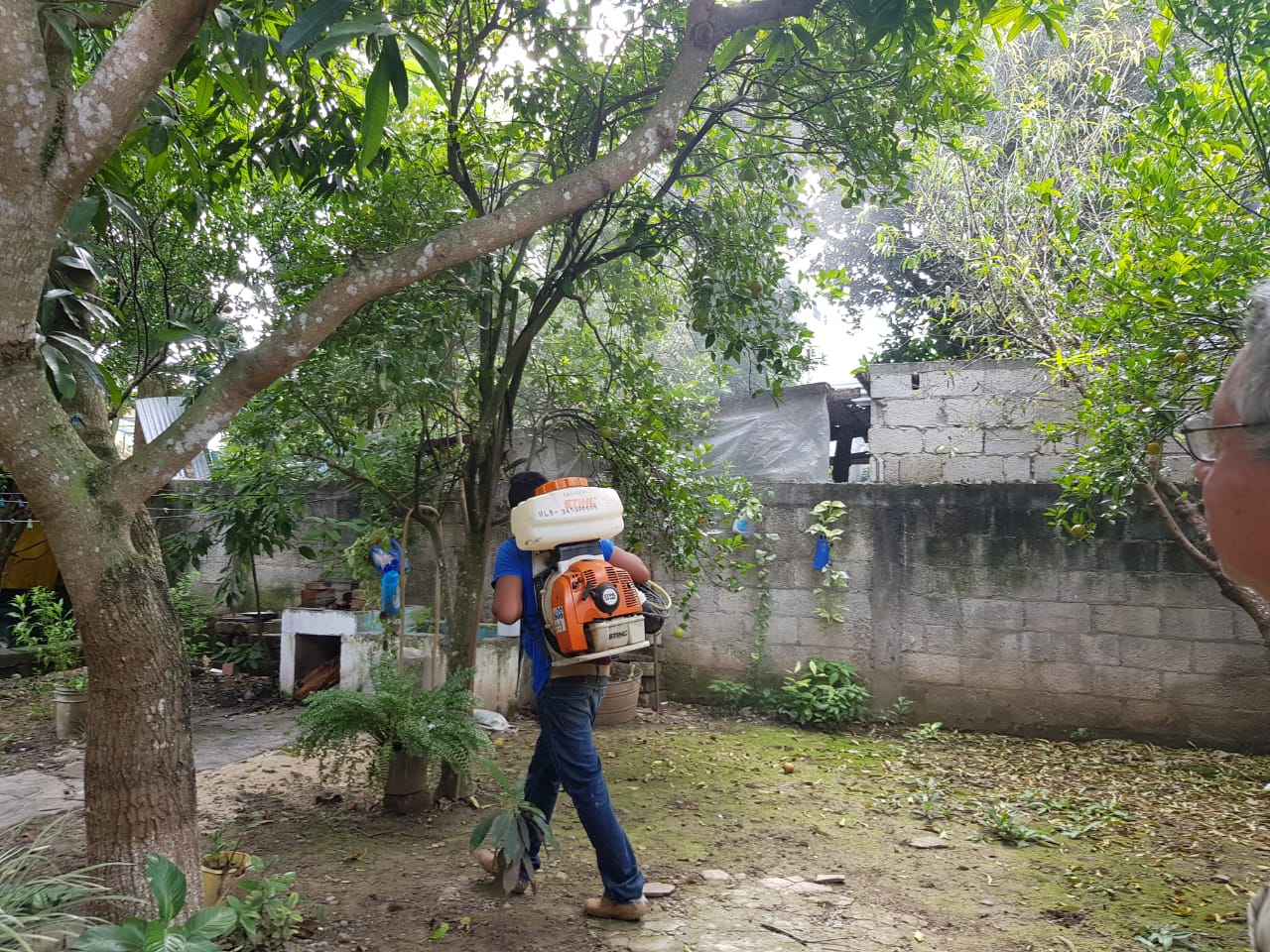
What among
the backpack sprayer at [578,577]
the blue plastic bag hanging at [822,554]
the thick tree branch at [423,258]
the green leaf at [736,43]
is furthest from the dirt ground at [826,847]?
the green leaf at [736,43]

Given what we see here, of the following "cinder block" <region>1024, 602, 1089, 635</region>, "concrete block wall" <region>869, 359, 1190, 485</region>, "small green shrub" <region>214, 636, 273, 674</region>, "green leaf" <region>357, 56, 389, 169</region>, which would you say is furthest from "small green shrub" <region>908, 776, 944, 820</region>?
"small green shrub" <region>214, 636, 273, 674</region>

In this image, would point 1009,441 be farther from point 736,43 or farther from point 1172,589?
point 736,43

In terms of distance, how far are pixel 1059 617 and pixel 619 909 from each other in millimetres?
4013

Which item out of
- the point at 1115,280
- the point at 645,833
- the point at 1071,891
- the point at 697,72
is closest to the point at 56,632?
the point at 645,833

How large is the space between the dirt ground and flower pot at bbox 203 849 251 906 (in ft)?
0.95

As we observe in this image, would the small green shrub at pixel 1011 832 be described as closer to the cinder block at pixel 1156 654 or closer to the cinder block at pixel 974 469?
the cinder block at pixel 1156 654

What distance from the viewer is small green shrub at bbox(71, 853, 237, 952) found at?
1974 mm

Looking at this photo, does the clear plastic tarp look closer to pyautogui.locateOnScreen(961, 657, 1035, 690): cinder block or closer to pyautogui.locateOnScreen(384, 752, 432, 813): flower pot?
pyautogui.locateOnScreen(961, 657, 1035, 690): cinder block

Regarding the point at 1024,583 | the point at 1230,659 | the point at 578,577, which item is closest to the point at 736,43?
the point at 578,577

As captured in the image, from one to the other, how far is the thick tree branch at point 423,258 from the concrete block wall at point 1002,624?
382 centimetres

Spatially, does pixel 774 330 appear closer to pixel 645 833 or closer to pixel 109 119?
pixel 645 833

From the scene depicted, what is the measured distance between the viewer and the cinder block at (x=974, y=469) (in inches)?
241

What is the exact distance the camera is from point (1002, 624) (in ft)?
19.3

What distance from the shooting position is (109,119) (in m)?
2.14
